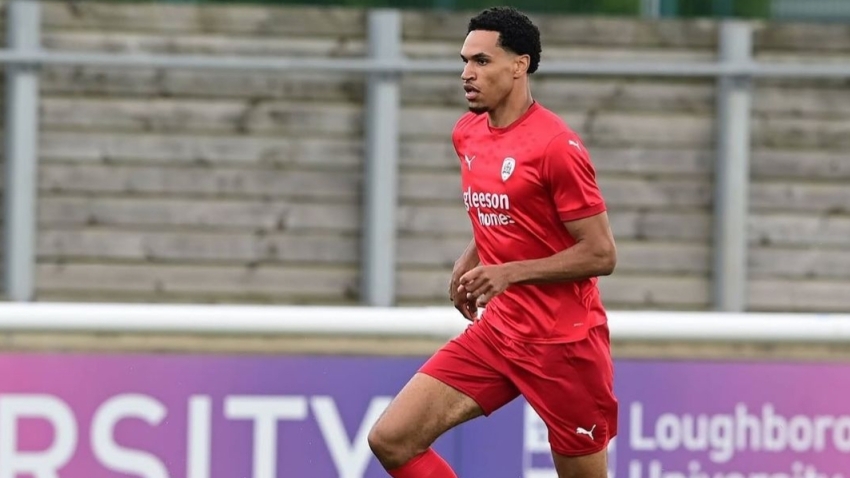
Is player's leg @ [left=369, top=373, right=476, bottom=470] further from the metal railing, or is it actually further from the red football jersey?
the metal railing

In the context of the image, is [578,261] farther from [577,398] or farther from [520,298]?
[577,398]

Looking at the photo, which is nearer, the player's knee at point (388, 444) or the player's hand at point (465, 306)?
the player's knee at point (388, 444)

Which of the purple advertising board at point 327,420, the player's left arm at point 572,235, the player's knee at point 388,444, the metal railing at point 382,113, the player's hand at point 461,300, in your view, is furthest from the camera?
the metal railing at point 382,113

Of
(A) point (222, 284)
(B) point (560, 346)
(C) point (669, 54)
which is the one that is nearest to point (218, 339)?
(B) point (560, 346)

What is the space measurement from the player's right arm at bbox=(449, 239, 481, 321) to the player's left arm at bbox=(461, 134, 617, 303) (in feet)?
0.40

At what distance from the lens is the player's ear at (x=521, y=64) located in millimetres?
4391

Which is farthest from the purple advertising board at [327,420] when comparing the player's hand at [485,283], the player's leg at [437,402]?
the player's hand at [485,283]

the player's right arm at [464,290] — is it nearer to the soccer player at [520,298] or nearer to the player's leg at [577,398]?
the soccer player at [520,298]

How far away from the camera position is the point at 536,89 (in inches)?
390

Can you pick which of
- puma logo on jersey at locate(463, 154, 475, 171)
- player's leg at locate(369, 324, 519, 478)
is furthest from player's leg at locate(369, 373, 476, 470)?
puma logo on jersey at locate(463, 154, 475, 171)

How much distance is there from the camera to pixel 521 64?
14.4ft

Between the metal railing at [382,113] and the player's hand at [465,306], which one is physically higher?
the metal railing at [382,113]

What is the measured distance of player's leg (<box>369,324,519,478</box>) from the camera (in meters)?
4.35

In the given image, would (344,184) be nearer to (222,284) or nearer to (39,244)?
(222,284)
